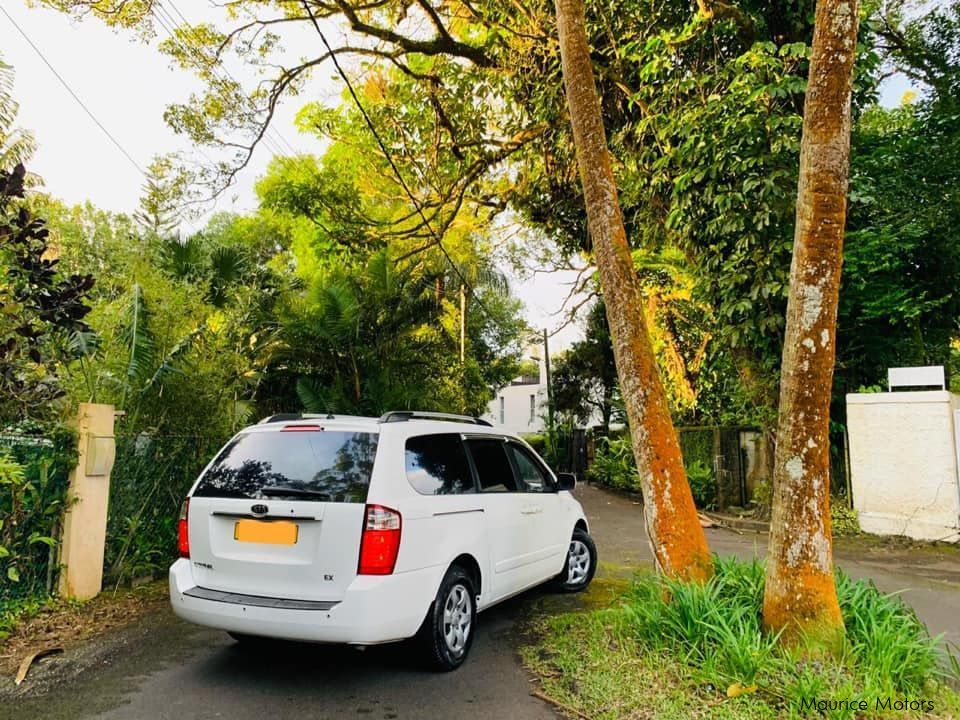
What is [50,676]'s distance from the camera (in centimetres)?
407

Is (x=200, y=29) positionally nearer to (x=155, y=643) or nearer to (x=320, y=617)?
(x=155, y=643)

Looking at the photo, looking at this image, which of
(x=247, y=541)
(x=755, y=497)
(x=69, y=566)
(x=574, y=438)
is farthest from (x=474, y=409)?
(x=247, y=541)

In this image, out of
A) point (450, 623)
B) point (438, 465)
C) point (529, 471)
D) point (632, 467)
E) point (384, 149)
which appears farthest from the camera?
point (632, 467)

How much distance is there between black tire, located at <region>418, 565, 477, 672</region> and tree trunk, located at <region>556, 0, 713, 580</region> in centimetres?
142

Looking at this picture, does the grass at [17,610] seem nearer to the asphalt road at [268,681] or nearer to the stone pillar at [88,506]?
the stone pillar at [88,506]

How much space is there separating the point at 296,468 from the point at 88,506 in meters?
2.79

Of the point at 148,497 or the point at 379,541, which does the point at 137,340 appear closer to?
the point at 148,497

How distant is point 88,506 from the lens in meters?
5.55

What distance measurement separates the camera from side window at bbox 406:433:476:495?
420cm

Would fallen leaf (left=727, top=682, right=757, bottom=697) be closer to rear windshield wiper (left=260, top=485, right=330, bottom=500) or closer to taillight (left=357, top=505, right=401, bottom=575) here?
taillight (left=357, top=505, right=401, bottom=575)

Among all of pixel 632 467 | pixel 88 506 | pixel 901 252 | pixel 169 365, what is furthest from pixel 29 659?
pixel 632 467

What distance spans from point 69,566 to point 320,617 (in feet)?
10.6

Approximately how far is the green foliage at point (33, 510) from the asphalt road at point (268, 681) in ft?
3.13

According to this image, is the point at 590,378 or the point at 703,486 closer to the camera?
the point at 703,486
